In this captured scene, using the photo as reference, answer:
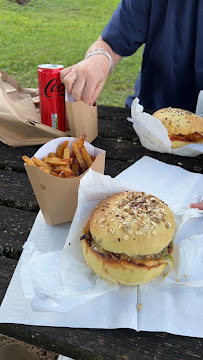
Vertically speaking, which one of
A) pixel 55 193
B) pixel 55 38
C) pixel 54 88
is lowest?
A: pixel 55 38

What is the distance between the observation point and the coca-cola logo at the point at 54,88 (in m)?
1.70

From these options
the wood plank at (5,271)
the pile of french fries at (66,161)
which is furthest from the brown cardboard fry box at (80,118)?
the wood plank at (5,271)

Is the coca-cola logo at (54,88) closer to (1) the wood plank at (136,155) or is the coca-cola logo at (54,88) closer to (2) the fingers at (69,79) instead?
(2) the fingers at (69,79)

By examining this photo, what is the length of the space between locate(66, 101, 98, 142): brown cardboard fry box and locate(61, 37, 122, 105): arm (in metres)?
0.06

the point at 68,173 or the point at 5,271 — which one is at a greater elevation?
the point at 68,173

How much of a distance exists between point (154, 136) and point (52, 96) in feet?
1.70

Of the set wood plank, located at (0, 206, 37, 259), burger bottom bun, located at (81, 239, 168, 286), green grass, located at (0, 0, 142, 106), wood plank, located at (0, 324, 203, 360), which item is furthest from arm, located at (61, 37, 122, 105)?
green grass, located at (0, 0, 142, 106)

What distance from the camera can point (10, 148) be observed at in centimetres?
184

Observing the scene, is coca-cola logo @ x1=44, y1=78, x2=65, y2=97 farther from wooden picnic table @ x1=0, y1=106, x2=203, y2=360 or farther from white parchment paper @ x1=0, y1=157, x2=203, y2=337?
white parchment paper @ x1=0, y1=157, x2=203, y2=337

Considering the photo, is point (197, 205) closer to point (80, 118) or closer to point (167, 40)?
point (80, 118)

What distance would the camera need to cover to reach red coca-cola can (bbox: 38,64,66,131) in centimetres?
169

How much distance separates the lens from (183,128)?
1771mm

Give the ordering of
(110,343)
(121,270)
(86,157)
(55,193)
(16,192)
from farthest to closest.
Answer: (16,192) → (86,157) → (55,193) → (121,270) → (110,343)

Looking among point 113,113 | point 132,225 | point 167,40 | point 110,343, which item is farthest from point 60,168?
point 167,40
